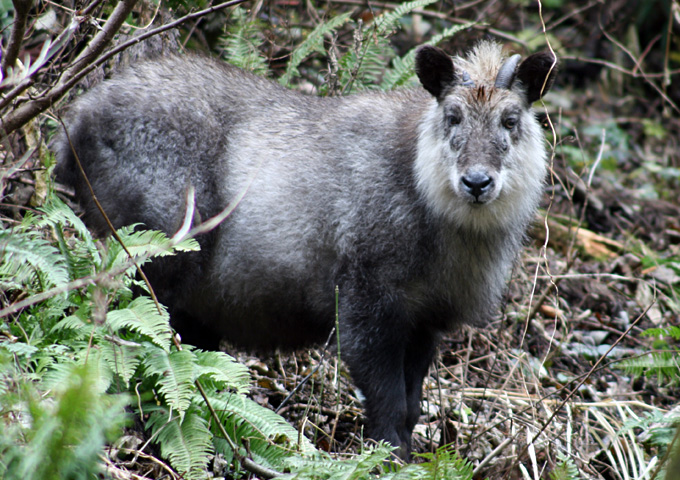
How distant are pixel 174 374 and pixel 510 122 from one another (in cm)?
308

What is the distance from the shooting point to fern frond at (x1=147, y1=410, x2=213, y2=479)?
4.35 m

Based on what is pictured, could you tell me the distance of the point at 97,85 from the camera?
20.6 ft

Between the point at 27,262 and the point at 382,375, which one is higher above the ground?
the point at 27,262

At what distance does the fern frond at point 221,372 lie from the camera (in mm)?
4746

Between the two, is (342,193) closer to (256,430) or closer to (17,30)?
(256,430)

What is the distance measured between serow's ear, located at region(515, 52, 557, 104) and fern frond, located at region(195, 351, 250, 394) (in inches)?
121

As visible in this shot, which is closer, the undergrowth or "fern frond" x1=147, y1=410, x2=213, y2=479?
the undergrowth

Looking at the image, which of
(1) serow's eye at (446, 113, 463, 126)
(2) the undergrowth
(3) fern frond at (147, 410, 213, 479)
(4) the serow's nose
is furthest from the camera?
(1) serow's eye at (446, 113, 463, 126)

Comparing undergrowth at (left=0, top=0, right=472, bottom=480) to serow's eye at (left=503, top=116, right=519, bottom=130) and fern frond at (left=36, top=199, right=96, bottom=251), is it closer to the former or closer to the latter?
fern frond at (left=36, top=199, right=96, bottom=251)

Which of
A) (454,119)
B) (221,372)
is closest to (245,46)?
(454,119)

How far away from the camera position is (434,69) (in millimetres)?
5715

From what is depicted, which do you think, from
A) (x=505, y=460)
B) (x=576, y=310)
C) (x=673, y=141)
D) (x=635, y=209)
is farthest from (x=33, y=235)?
(x=673, y=141)

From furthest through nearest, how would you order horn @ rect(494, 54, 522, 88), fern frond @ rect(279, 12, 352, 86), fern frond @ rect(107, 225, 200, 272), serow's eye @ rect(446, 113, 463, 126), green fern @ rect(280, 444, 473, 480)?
fern frond @ rect(279, 12, 352, 86)
horn @ rect(494, 54, 522, 88)
serow's eye @ rect(446, 113, 463, 126)
fern frond @ rect(107, 225, 200, 272)
green fern @ rect(280, 444, 473, 480)

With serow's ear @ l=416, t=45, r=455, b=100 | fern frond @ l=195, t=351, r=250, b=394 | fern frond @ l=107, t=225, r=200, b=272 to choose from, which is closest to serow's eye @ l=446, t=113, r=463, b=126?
serow's ear @ l=416, t=45, r=455, b=100
